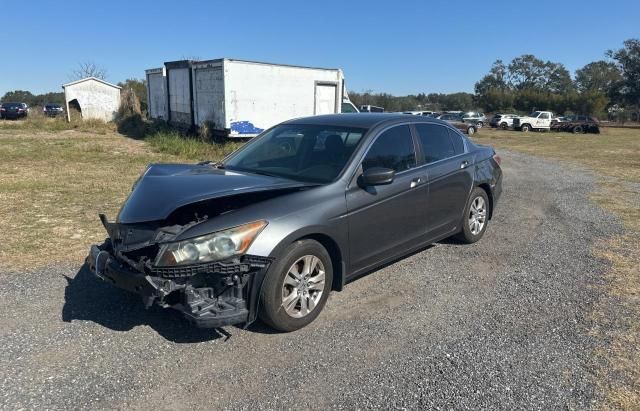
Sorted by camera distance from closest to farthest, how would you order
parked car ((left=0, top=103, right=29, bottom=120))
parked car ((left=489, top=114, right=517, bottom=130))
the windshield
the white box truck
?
the windshield → the white box truck → parked car ((left=0, top=103, right=29, bottom=120)) → parked car ((left=489, top=114, right=517, bottom=130))

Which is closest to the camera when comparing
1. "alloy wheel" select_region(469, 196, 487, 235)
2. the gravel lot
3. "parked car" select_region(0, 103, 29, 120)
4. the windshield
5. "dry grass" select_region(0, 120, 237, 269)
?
the gravel lot

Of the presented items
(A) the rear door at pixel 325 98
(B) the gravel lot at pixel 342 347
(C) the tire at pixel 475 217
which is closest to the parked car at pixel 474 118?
(A) the rear door at pixel 325 98

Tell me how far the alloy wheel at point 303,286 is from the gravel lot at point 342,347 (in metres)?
0.18

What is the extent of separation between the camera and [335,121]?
4914mm

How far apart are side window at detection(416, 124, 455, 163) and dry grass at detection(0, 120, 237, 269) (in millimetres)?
3877

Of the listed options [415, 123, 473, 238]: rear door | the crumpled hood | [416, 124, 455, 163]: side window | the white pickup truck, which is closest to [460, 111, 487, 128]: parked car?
the white pickup truck

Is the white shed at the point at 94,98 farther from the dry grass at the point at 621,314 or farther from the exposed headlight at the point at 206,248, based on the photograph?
the exposed headlight at the point at 206,248

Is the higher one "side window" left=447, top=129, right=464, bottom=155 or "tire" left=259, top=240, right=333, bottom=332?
"side window" left=447, top=129, right=464, bottom=155

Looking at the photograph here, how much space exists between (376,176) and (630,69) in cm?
7717

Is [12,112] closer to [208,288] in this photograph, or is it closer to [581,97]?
[208,288]

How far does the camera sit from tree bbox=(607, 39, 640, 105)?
64.5 metres

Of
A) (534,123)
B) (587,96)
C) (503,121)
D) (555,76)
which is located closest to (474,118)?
(503,121)

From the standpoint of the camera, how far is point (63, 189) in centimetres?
900

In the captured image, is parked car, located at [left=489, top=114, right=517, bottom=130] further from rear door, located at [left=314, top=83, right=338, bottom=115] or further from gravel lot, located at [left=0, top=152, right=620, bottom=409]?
gravel lot, located at [left=0, top=152, right=620, bottom=409]
